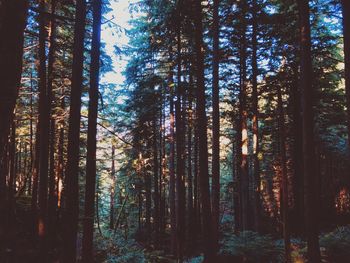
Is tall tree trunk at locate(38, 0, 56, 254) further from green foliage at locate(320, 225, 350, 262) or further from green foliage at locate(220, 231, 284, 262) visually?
green foliage at locate(320, 225, 350, 262)

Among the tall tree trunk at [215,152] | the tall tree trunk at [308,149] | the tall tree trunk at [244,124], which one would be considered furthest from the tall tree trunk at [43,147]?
the tall tree trunk at [244,124]

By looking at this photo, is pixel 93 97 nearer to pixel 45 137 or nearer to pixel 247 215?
pixel 45 137

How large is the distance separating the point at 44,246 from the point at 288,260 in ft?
29.3

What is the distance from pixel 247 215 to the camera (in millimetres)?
20281

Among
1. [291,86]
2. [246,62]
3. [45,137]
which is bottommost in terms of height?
[45,137]

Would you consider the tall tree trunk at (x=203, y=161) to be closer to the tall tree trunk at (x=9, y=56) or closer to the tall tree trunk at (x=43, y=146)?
the tall tree trunk at (x=43, y=146)

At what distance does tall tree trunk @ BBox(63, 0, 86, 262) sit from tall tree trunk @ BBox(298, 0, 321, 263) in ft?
24.0

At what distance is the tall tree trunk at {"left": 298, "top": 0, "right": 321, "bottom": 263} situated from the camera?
10.4 meters

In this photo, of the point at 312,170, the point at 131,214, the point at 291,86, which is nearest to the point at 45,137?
the point at 312,170

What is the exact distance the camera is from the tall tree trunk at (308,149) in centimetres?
1035

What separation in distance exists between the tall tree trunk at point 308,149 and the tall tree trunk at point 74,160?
24.0ft

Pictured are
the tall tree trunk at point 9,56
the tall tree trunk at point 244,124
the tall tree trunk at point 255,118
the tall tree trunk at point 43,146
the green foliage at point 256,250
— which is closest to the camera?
the tall tree trunk at point 9,56

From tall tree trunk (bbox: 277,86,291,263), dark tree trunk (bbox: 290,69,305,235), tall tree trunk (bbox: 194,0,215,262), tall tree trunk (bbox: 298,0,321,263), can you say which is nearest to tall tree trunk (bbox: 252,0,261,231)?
dark tree trunk (bbox: 290,69,305,235)

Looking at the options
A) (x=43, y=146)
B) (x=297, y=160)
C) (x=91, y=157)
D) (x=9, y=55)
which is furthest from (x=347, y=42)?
(x=43, y=146)
